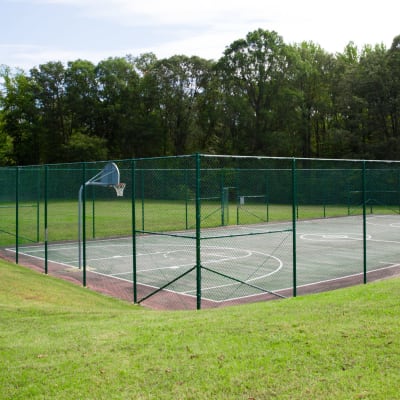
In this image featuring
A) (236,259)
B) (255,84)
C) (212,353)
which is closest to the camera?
(212,353)

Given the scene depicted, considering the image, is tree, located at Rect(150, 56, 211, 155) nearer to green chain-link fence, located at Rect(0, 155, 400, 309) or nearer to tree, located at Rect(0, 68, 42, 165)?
tree, located at Rect(0, 68, 42, 165)

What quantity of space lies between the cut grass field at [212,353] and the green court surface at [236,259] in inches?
94.9

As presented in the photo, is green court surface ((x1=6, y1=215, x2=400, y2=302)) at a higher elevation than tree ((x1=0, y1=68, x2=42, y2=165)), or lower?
lower

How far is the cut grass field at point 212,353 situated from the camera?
4.31 metres

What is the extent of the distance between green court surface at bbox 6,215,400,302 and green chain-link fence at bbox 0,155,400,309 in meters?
0.03

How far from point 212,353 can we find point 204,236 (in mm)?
13907

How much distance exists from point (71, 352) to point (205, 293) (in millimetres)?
5465

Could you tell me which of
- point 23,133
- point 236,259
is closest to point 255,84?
point 23,133

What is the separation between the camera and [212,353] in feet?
16.5

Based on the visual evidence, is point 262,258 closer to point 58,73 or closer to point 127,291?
point 127,291

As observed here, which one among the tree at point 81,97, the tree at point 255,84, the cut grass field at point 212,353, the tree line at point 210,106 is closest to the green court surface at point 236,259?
the cut grass field at point 212,353

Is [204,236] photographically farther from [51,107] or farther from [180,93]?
[51,107]

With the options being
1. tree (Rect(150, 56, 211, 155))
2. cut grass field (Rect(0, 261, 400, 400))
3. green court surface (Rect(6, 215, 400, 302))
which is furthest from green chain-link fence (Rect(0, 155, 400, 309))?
tree (Rect(150, 56, 211, 155))

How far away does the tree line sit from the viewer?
45.3m
